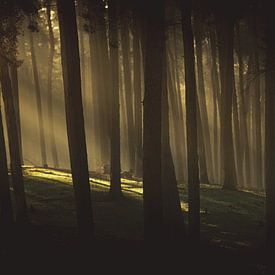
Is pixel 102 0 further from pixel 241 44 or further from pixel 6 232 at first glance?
pixel 241 44

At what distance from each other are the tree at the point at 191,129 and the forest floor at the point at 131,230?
78 centimetres

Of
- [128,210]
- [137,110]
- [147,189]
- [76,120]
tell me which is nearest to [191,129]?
[76,120]

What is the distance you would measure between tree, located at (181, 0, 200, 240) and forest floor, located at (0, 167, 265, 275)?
779 mm

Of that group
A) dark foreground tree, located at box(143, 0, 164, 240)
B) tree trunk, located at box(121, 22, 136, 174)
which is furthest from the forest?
tree trunk, located at box(121, 22, 136, 174)

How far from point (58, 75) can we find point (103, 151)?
989 inches

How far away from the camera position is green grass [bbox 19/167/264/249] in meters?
17.8

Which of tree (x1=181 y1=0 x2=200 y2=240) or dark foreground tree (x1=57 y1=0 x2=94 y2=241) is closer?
dark foreground tree (x1=57 y1=0 x2=94 y2=241)

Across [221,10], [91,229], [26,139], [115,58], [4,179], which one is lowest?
[26,139]

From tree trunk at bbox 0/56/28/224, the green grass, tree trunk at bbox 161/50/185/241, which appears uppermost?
tree trunk at bbox 0/56/28/224

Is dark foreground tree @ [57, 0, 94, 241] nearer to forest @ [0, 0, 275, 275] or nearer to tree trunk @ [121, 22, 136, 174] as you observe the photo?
forest @ [0, 0, 275, 275]

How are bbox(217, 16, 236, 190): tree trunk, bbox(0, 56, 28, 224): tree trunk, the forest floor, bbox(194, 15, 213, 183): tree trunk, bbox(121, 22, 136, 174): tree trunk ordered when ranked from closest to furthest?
the forest floor, bbox(0, 56, 28, 224): tree trunk, bbox(217, 16, 236, 190): tree trunk, bbox(194, 15, 213, 183): tree trunk, bbox(121, 22, 136, 174): tree trunk

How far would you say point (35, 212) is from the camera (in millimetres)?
19969

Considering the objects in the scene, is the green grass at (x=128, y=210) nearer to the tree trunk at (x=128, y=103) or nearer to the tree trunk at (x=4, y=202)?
the tree trunk at (x=4, y=202)

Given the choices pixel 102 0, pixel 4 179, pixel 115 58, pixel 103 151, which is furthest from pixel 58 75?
pixel 4 179
